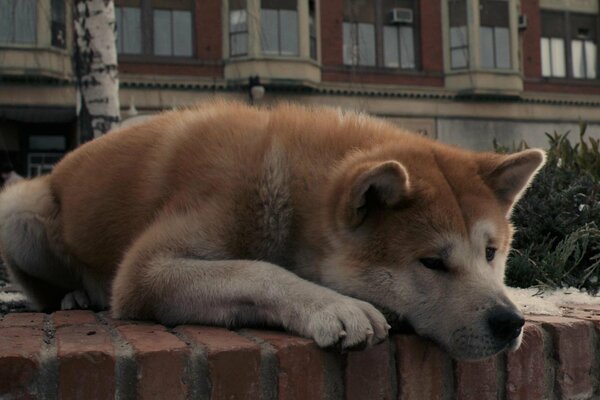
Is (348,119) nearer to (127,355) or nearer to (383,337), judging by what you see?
(383,337)

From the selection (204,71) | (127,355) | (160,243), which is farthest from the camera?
(204,71)

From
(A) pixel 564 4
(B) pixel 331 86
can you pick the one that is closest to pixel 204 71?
(B) pixel 331 86

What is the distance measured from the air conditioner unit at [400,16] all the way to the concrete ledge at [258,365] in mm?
18296

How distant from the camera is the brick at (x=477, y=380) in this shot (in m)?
2.05

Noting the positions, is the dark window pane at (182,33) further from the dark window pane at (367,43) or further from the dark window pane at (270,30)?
the dark window pane at (367,43)

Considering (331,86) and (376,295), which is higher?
(331,86)

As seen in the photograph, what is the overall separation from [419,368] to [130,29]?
55.6 feet

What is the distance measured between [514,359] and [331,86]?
1697cm

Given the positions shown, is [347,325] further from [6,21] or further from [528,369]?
[6,21]

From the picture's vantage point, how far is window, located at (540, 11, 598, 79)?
70.9 feet

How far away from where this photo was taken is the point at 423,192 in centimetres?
208

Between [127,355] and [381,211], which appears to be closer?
[127,355]

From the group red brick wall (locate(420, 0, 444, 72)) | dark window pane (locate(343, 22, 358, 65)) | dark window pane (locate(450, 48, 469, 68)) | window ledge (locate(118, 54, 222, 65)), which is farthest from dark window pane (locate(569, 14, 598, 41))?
window ledge (locate(118, 54, 222, 65))

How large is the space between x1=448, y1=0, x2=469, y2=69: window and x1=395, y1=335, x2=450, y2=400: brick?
19181 mm
